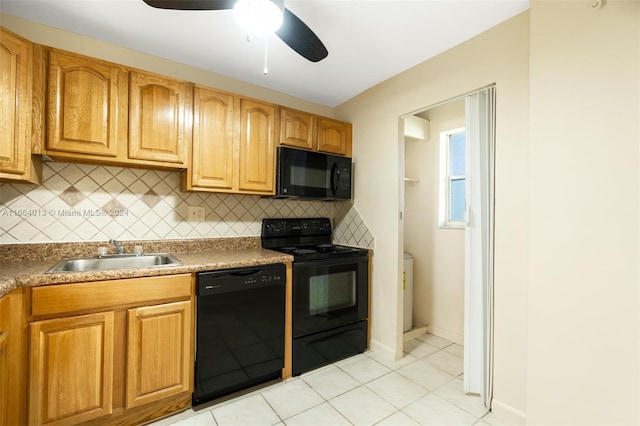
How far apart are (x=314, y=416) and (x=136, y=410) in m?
1.04

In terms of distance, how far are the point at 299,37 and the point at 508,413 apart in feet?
8.03

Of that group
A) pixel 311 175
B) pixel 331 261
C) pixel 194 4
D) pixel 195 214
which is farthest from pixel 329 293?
pixel 194 4

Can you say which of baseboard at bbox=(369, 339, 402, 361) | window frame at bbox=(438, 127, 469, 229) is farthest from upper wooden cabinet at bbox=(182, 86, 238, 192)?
window frame at bbox=(438, 127, 469, 229)

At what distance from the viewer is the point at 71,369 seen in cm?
145

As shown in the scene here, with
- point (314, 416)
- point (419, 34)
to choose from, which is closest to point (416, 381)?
point (314, 416)

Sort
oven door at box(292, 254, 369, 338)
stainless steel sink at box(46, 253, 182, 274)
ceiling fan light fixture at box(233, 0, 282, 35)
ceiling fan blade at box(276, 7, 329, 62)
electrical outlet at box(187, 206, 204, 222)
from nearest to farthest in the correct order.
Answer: ceiling fan light fixture at box(233, 0, 282, 35) → ceiling fan blade at box(276, 7, 329, 62) → stainless steel sink at box(46, 253, 182, 274) → oven door at box(292, 254, 369, 338) → electrical outlet at box(187, 206, 204, 222)

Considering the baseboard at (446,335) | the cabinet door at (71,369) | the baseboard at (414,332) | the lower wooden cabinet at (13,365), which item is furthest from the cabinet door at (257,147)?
the baseboard at (446,335)

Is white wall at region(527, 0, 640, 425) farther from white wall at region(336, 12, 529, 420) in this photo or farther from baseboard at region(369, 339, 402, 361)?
baseboard at region(369, 339, 402, 361)

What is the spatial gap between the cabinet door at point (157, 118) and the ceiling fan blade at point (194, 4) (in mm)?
746

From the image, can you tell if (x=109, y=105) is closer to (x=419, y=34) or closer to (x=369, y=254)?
(x=419, y=34)

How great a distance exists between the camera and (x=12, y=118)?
1.48 metres

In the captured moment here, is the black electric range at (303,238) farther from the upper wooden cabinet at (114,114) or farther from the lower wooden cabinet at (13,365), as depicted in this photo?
the lower wooden cabinet at (13,365)

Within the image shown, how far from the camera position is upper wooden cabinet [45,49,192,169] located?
1660 mm

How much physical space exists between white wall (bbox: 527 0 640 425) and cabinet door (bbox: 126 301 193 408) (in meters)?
1.95
